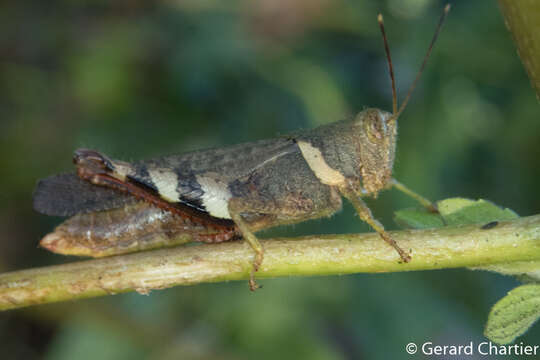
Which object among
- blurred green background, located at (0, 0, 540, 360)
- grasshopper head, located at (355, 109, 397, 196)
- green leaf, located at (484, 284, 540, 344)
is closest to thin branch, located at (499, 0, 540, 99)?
green leaf, located at (484, 284, 540, 344)

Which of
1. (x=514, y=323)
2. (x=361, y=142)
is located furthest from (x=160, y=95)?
(x=514, y=323)

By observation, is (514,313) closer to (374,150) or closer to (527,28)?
(527,28)

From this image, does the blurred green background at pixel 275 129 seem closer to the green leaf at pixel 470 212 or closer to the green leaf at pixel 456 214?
the green leaf at pixel 456 214

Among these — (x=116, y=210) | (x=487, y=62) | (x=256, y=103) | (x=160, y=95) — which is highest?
(x=160, y=95)

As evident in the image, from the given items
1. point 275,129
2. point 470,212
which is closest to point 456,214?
point 470,212

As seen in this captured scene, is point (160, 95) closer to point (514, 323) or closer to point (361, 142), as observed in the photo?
point (361, 142)

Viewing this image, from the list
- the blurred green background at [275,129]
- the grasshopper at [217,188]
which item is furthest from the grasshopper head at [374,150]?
the blurred green background at [275,129]

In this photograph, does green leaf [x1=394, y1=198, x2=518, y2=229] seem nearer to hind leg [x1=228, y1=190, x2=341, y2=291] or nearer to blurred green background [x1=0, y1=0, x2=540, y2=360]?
hind leg [x1=228, y1=190, x2=341, y2=291]
